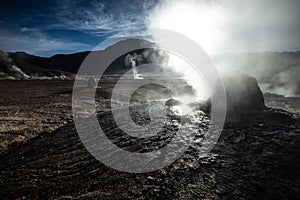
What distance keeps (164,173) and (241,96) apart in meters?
10.7

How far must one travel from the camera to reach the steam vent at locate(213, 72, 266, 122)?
497 inches

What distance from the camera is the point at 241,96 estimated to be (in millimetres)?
13672

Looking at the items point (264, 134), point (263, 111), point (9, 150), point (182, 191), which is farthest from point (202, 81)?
point (9, 150)

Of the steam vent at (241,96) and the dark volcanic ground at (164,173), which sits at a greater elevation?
the steam vent at (241,96)

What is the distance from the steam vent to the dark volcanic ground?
13.7 feet

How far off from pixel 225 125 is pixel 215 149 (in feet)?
11.4

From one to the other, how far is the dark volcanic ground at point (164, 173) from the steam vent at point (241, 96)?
4.18m

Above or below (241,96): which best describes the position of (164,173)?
below

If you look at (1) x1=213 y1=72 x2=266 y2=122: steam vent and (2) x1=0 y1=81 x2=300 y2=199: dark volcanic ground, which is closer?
(2) x1=0 y1=81 x2=300 y2=199: dark volcanic ground

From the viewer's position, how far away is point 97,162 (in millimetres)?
6152

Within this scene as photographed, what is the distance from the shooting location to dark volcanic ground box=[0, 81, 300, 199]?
15.0ft

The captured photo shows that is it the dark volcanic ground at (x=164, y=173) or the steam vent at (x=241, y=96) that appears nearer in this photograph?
the dark volcanic ground at (x=164, y=173)

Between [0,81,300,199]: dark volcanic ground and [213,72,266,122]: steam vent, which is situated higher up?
[213,72,266,122]: steam vent

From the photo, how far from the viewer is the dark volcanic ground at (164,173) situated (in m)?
4.58
